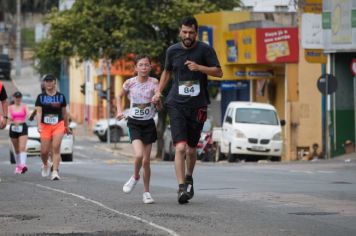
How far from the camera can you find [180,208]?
12.9 meters

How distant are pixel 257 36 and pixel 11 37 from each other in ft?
222

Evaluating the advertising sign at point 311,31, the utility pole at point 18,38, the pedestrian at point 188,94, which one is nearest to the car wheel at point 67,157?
the advertising sign at point 311,31

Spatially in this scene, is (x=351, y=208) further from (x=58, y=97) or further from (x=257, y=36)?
(x=257, y=36)

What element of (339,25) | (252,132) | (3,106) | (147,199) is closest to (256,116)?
(252,132)

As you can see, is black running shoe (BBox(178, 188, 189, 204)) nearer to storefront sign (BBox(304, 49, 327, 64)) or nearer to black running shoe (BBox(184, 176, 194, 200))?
black running shoe (BBox(184, 176, 194, 200))

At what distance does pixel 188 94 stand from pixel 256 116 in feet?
76.4

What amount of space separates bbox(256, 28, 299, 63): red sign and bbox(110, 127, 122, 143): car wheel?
38.3ft

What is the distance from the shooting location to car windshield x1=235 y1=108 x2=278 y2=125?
36688 mm

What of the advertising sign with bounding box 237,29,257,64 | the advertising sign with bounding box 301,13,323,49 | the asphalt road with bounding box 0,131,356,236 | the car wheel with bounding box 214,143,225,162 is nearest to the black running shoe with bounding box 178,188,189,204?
the asphalt road with bounding box 0,131,356,236

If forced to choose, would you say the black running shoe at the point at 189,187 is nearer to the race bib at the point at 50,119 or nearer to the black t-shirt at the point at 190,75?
the black t-shirt at the point at 190,75

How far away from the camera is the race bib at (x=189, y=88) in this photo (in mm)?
13648

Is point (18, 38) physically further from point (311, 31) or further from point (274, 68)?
point (311, 31)

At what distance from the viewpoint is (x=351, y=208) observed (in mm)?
13109

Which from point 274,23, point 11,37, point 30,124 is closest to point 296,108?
point 274,23
